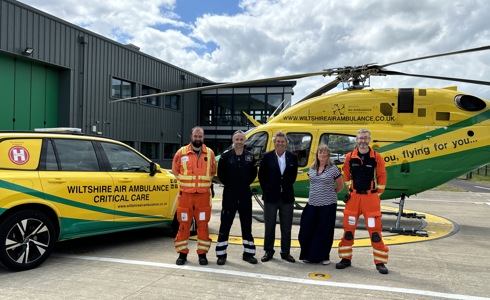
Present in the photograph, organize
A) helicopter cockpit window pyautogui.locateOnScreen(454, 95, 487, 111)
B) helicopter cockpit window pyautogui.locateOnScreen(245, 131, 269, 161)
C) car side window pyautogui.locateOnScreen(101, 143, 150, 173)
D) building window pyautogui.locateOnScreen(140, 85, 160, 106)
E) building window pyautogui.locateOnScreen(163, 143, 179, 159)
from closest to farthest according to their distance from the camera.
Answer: car side window pyautogui.locateOnScreen(101, 143, 150, 173), helicopter cockpit window pyautogui.locateOnScreen(454, 95, 487, 111), helicopter cockpit window pyautogui.locateOnScreen(245, 131, 269, 161), building window pyautogui.locateOnScreen(140, 85, 160, 106), building window pyautogui.locateOnScreen(163, 143, 179, 159)

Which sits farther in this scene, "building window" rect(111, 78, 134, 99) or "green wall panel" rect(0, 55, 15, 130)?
"building window" rect(111, 78, 134, 99)

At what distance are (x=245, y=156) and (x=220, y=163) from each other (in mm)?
368

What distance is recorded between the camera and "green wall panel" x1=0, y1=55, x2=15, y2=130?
51.1 ft

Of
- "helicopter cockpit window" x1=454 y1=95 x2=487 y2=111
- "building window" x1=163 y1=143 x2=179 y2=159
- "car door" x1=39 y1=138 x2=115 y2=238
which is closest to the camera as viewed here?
"car door" x1=39 y1=138 x2=115 y2=238

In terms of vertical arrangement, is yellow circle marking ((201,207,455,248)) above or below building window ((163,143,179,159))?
below

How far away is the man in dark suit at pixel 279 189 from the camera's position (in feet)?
18.2

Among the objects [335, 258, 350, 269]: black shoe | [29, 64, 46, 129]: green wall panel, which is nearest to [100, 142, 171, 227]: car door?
[335, 258, 350, 269]: black shoe

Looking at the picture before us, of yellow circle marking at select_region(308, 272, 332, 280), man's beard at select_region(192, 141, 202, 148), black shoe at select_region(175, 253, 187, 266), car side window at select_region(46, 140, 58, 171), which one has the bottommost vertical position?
yellow circle marking at select_region(308, 272, 332, 280)

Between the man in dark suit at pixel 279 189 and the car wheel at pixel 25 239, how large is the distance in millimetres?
2906

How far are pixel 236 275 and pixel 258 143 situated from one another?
4431 mm

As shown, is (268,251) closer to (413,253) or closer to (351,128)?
(413,253)

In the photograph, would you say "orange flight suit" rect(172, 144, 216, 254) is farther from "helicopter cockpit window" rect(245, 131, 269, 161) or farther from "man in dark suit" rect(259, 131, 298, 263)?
"helicopter cockpit window" rect(245, 131, 269, 161)

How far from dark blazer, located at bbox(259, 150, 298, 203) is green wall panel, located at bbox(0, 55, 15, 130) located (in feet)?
46.5

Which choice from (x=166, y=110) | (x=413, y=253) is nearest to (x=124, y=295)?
(x=413, y=253)
